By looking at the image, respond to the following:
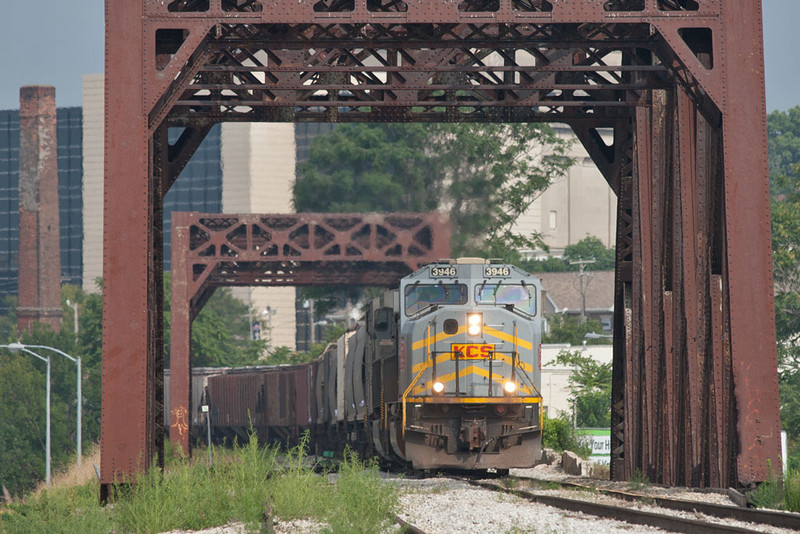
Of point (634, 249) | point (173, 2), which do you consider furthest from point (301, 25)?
point (634, 249)

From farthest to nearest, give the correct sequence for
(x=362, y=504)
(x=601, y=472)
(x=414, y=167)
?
1. (x=414, y=167)
2. (x=601, y=472)
3. (x=362, y=504)

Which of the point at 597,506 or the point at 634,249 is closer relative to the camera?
the point at 597,506

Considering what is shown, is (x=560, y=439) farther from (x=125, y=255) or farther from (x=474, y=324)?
(x=125, y=255)

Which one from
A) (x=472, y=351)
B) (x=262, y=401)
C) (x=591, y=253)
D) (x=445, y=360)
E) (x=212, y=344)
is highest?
(x=591, y=253)

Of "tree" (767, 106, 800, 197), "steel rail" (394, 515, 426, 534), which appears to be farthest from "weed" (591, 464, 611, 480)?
"tree" (767, 106, 800, 197)

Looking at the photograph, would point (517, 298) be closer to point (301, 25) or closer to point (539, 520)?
point (301, 25)

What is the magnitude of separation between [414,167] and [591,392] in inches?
748

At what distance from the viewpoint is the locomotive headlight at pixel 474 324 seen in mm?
20766

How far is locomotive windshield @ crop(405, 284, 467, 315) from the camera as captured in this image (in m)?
21.2

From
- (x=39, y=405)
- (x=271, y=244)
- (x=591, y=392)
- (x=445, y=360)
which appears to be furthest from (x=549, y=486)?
(x=39, y=405)

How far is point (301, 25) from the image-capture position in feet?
61.8

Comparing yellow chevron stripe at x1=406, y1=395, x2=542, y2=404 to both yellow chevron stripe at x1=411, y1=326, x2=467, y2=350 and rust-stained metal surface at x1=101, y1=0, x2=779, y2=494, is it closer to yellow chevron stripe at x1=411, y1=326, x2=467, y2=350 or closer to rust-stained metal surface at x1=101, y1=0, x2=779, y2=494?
yellow chevron stripe at x1=411, y1=326, x2=467, y2=350

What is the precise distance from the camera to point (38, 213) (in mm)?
99125

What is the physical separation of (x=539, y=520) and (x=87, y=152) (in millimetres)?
127488
